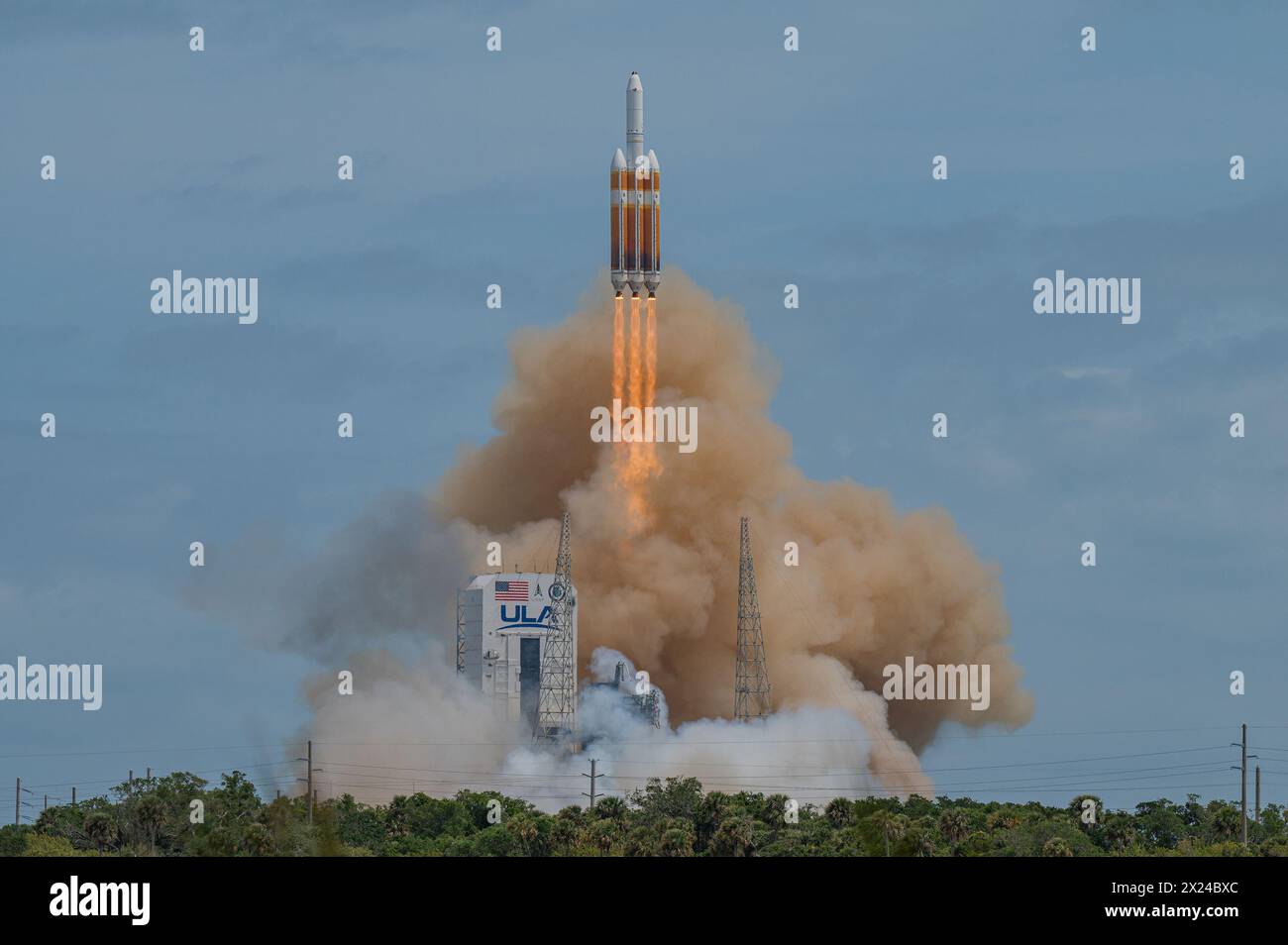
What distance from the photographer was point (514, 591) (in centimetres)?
11125

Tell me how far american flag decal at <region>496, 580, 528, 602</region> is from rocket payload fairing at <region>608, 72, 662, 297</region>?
13.3 m

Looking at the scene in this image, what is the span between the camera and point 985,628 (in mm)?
120688

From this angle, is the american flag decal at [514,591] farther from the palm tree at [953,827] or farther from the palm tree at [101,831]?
the palm tree at [953,827]

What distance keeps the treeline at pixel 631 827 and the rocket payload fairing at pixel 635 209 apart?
22365 millimetres

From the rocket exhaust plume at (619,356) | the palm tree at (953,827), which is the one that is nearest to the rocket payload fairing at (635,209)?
the rocket exhaust plume at (619,356)

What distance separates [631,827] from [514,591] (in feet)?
58.2

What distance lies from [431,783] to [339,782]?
4.04 m

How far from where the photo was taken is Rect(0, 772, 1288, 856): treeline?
8919 cm

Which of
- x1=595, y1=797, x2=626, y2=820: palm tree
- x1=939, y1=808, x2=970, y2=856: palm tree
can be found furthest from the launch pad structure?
x1=939, y1=808, x2=970, y2=856: palm tree

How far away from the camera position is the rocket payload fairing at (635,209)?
359ft

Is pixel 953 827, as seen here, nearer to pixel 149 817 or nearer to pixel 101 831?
pixel 149 817
